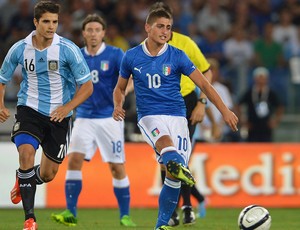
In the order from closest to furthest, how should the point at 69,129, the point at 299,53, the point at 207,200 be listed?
the point at 69,129, the point at 207,200, the point at 299,53

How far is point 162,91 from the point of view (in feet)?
31.4

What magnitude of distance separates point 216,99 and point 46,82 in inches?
74.6

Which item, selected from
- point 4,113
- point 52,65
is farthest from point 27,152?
point 52,65

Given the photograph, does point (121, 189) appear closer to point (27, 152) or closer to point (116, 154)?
point (116, 154)

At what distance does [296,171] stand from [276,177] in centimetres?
35

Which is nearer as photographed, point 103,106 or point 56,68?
point 56,68

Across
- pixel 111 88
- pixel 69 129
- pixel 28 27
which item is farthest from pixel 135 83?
pixel 28 27

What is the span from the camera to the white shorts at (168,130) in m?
9.43

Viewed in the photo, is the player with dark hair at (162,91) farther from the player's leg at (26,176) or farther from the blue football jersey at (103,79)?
the blue football jersey at (103,79)

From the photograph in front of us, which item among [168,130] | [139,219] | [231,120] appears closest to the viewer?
[231,120]

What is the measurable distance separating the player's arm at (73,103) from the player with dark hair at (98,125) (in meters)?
1.72

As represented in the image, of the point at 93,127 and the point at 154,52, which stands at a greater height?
Answer: the point at 154,52

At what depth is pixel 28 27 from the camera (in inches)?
749

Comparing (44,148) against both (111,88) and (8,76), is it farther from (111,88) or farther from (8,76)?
(111,88)
